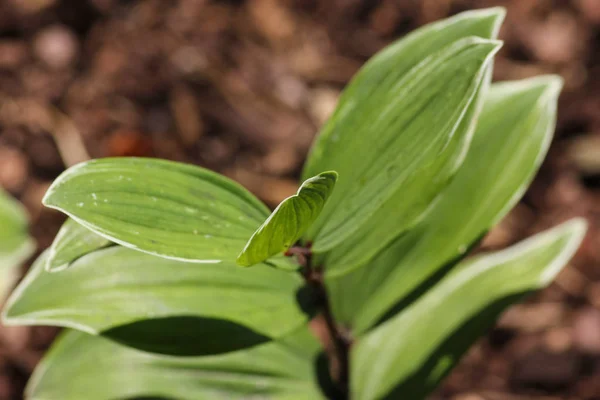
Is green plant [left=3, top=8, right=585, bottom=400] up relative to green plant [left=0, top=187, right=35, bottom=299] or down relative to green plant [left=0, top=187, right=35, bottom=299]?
up

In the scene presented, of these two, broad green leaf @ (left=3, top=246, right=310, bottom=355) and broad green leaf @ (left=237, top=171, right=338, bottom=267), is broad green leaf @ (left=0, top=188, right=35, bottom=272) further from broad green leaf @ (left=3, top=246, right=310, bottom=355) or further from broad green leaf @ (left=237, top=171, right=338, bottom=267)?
broad green leaf @ (left=237, top=171, right=338, bottom=267)

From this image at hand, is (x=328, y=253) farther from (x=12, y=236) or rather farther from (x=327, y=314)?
(x=12, y=236)

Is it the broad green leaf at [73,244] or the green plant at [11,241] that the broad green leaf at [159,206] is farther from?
the green plant at [11,241]

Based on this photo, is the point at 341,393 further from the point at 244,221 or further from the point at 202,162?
the point at 202,162

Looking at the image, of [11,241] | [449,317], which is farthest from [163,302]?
[11,241]

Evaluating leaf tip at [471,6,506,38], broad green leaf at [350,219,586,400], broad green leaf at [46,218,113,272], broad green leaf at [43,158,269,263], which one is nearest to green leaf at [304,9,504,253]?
leaf tip at [471,6,506,38]

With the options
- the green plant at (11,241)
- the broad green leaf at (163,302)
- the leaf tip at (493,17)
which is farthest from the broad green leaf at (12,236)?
the leaf tip at (493,17)
